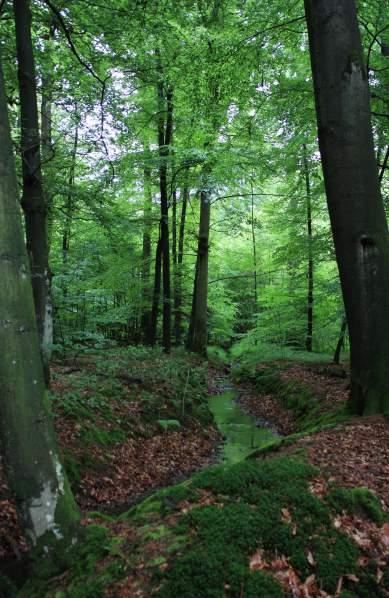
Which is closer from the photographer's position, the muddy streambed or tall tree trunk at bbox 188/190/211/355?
the muddy streambed

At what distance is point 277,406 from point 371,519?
703cm

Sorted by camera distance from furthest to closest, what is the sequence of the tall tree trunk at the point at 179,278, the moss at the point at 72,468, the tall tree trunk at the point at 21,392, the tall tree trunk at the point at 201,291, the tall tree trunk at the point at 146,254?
the tall tree trunk at the point at 179,278 < the tall tree trunk at the point at 201,291 < the tall tree trunk at the point at 146,254 < the moss at the point at 72,468 < the tall tree trunk at the point at 21,392

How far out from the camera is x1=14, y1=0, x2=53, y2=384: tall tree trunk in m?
5.63

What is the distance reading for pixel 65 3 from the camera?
19.3 feet

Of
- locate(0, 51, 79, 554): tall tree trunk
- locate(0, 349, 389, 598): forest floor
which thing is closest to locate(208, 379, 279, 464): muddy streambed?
locate(0, 349, 389, 598): forest floor

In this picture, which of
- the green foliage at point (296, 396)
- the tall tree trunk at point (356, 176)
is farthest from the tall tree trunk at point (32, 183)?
the green foliage at point (296, 396)

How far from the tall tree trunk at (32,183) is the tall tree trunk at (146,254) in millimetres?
5556

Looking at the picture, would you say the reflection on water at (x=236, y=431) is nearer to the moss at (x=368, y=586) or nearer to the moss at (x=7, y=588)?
the moss at (x=368, y=586)

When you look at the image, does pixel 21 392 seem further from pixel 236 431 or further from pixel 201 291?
pixel 201 291

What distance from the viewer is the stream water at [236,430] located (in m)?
7.10

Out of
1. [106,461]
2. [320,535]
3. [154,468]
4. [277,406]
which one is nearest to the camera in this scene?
[320,535]

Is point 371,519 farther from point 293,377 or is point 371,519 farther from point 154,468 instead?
point 293,377

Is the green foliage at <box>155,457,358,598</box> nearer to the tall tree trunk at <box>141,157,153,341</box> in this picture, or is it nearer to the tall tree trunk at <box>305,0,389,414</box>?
the tall tree trunk at <box>305,0,389,414</box>

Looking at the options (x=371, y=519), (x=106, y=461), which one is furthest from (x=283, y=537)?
(x=106, y=461)
